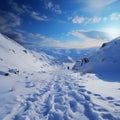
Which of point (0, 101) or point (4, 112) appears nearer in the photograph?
point (4, 112)

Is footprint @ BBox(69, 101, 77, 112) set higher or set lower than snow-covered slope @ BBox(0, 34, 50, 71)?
lower

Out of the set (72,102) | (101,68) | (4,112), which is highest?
(101,68)

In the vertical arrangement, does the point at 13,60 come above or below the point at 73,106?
above

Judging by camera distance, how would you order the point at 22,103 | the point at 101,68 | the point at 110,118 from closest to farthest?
the point at 110,118
the point at 22,103
the point at 101,68

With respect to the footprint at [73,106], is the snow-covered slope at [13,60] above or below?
above

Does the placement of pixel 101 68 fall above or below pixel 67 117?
above

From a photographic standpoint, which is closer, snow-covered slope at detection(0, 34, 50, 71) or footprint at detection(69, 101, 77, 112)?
footprint at detection(69, 101, 77, 112)

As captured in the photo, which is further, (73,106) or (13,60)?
(13,60)

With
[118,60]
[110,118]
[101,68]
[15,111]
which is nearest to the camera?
[110,118]

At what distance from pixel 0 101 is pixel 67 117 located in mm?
4250

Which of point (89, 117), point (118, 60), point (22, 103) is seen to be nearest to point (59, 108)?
point (89, 117)

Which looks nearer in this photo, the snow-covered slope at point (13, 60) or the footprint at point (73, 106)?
the footprint at point (73, 106)

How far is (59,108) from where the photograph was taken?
687cm

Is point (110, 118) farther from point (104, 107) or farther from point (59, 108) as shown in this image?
point (59, 108)
